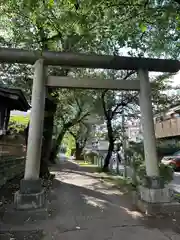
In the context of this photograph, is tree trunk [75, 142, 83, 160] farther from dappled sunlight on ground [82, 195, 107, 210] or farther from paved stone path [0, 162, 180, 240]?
paved stone path [0, 162, 180, 240]

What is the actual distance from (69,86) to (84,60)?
2.66 feet

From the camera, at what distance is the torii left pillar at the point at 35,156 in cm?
484

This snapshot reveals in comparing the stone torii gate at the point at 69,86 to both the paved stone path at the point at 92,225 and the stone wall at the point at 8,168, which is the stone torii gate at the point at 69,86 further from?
the stone wall at the point at 8,168

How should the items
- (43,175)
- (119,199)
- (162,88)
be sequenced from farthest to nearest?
(162,88) → (43,175) → (119,199)

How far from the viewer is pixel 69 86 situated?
18.7 ft

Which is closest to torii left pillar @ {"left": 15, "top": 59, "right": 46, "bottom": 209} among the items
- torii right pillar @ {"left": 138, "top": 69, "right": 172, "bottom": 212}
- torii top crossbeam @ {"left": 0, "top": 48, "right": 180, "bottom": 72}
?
torii top crossbeam @ {"left": 0, "top": 48, "right": 180, "bottom": 72}

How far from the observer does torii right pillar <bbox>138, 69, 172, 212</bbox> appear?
530 centimetres

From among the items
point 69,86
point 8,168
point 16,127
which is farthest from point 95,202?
point 16,127

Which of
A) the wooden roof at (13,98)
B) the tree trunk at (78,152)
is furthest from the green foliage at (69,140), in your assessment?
the wooden roof at (13,98)

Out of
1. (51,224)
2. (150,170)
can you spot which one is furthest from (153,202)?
(51,224)

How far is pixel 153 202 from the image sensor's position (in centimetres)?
523

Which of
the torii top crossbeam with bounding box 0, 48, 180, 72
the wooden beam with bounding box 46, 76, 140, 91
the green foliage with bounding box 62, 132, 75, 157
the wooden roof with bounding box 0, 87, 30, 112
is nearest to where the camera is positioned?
the torii top crossbeam with bounding box 0, 48, 180, 72

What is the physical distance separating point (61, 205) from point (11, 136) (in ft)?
13.7

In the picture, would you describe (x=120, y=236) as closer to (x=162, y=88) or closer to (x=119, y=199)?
(x=119, y=199)
